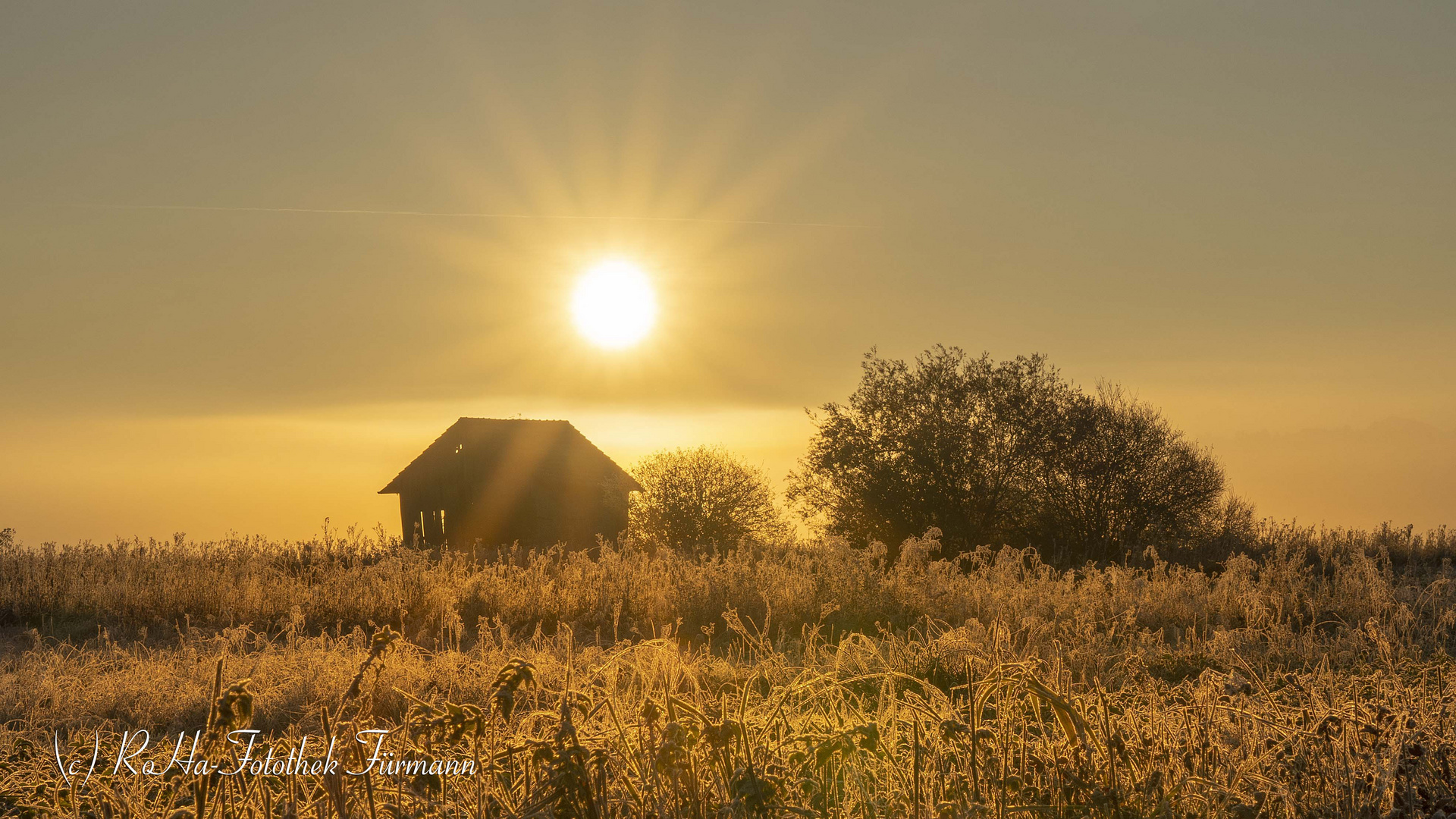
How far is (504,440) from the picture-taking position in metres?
36.6

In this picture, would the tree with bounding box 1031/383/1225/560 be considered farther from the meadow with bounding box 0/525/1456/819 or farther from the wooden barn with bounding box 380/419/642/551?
the wooden barn with bounding box 380/419/642/551

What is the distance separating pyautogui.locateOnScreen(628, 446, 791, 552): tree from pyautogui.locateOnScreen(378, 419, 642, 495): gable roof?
20.2 ft

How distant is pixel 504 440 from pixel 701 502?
11.6 meters

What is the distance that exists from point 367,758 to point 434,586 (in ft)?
32.8

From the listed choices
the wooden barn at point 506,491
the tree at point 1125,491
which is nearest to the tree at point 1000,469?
the tree at point 1125,491

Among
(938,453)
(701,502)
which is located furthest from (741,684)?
(701,502)

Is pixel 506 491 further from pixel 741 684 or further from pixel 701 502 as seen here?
pixel 741 684

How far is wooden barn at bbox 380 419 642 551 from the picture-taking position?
3522cm

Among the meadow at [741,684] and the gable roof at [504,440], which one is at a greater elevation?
the gable roof at [504,440]

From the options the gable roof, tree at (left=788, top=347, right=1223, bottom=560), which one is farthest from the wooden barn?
tree at (left=788, top=347, right=1223, bottom=560)

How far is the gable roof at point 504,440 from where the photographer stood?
35844 millimetres

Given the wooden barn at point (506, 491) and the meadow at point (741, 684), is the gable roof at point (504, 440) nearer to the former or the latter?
the wooden barn at point (506, 491)

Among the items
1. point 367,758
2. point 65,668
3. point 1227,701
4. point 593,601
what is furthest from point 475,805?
point 593,601

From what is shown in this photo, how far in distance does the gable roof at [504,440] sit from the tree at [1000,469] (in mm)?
9123
